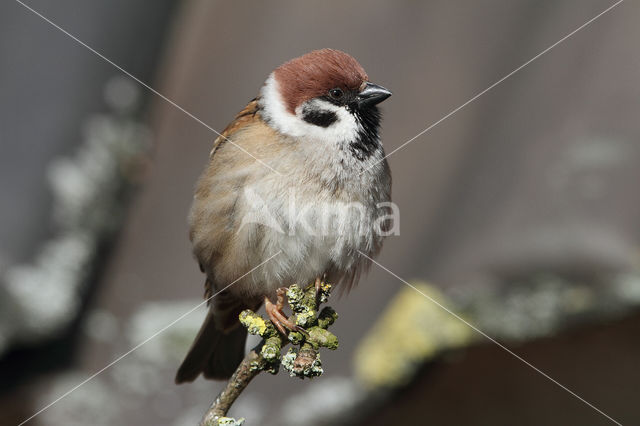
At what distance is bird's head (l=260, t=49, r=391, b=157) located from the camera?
1.15 m

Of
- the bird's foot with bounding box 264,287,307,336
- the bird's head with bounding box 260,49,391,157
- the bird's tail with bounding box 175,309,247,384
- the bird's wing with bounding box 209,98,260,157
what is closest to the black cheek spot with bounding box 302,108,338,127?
the bird's head with bounding box 260,49,391,157

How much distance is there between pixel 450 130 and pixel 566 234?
1.43 feet

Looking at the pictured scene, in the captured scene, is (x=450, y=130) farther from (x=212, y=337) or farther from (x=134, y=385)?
(x=134, y=385)

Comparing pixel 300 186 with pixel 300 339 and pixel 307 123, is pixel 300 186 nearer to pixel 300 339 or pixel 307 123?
pixel 307 123

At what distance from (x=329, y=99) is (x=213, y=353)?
0.58 metres

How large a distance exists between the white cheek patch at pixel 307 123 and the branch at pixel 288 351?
0.44 metres

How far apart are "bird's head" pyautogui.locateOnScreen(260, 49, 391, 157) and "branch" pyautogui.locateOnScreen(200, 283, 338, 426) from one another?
449 millimetres

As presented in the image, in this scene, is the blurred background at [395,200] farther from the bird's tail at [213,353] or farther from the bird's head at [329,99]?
the bird's head at [329,99]

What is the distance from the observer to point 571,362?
5.89 ft

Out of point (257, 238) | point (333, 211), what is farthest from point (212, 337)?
point (333, 211)

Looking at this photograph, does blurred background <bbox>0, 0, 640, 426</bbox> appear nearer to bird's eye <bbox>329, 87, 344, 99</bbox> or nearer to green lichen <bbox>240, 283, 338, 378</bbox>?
bird's eye <bbox>329, 87, 344, 99</bbox>

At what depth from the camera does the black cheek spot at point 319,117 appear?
1.19m

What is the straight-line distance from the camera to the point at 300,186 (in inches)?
44.4

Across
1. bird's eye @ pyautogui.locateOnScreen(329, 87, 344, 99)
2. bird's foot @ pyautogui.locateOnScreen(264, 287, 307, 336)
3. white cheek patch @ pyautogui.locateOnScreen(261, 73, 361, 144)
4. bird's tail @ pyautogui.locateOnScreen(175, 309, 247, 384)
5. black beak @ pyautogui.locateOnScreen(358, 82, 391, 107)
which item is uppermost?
black beak @ pyautogui.locateOnScreen(358, 82, 391, 107)
